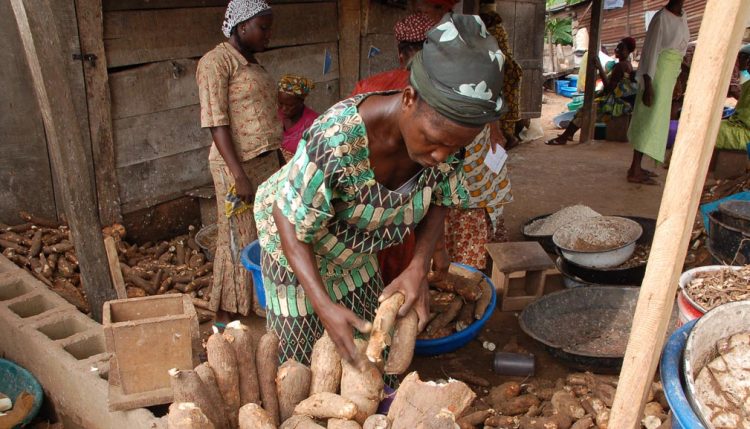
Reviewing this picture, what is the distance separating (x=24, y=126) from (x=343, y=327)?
12.8 ft

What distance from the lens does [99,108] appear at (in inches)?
173

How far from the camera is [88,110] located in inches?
171

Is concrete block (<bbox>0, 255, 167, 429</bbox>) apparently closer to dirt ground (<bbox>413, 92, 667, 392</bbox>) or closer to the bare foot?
dirt ground (<bbox>413, 92, 667, 392</bbox>)

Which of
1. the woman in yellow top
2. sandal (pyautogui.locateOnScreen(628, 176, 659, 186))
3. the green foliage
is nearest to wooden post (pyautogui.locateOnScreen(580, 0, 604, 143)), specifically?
sandal (pyautogui.locateOnScreen(628, 176, 659, 186))

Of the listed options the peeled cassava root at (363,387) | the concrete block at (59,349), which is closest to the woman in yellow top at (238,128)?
the concrete block at (59,349)

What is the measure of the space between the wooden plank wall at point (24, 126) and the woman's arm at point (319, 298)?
3.04m

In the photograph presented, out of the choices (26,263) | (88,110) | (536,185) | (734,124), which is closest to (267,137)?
(88,110)

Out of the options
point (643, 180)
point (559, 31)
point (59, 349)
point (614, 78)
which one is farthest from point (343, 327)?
point (559, 31)

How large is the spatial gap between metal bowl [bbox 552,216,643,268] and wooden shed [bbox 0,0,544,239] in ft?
9.74

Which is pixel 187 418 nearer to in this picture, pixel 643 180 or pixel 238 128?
pixel 238 128

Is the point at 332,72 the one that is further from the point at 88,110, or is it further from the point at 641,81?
the point at 641,81

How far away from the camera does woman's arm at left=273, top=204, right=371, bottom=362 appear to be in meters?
1.64

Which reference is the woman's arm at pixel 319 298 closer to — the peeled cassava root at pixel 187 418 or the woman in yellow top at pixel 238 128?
the peeled cassava root at pixel 187 418

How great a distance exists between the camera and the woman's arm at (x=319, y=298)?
164cm
